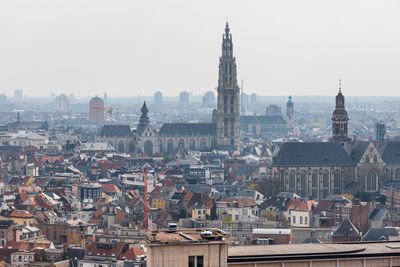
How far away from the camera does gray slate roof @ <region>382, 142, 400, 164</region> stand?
123 m

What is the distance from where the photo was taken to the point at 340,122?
123875mm

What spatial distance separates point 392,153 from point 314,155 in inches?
360

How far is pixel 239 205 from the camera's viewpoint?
100875 millimetres

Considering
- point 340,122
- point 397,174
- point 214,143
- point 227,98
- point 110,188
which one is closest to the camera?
point 110,188

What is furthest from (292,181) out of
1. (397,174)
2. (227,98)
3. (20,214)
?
(227,98)

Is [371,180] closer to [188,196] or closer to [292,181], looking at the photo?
[292,181]

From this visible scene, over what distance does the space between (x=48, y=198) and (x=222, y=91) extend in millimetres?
79156

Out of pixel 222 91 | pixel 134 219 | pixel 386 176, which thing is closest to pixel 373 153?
pixel 386 176

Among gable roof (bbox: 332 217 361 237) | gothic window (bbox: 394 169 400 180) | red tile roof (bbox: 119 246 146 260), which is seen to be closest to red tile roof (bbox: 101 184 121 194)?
gothic window (bbox: 394 169 400 180)

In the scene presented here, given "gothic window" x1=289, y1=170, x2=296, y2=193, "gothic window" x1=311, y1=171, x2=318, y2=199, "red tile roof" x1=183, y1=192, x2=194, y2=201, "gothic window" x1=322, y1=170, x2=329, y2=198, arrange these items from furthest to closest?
"gothic window" x1=322, y1=170, x2=329, y2=198 < "gothic window" x1=311, y1=171, x2=318, y2=199 < "gothic window" x1=289, y1=170, x2=296, y2=193 < "red tile roof" x1=183, y1=192, x2=194, y2=201

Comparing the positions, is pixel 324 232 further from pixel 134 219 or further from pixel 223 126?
pixel 223 126

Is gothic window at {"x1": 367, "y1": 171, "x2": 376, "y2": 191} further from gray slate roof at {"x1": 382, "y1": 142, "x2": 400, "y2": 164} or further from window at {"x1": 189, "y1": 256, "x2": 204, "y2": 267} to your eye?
window at {"x1": 189, "y1": 256, "x2": 204, "y2": 267}

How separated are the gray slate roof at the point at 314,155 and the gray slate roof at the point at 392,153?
16.4 feet

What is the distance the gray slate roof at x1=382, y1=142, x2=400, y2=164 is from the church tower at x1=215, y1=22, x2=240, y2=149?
58.1 m
